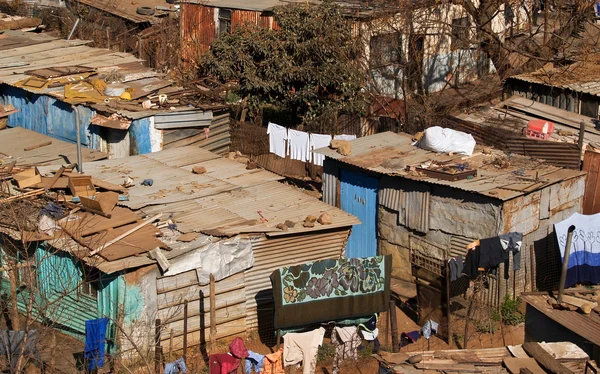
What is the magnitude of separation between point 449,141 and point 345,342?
5031 millimetres

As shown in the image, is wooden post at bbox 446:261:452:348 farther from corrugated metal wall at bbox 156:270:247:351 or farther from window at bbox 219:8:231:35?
window at bbox 219:8:231:35

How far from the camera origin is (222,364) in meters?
10.7

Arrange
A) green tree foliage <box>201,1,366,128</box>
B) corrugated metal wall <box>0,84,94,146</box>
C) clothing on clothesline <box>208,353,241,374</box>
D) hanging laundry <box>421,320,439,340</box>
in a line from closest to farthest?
clothing on clothesline <box>208,353,241,374</box> < hanging laundry <box>421,320,439,340</box> < corrugated metal wall <box>0,84,94,146</box> < green tree foliage <box>201,1,366,128</box>

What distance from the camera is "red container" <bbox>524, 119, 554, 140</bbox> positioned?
54.5 ft

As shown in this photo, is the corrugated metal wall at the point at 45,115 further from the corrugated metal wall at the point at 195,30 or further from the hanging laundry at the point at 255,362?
the hanging laundry at the point at 255,362

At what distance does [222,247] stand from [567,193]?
621 cm

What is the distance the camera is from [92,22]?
2703 centimetres

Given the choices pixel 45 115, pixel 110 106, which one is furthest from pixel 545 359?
pixel 45 115

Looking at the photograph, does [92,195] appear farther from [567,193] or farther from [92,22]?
[92,22]

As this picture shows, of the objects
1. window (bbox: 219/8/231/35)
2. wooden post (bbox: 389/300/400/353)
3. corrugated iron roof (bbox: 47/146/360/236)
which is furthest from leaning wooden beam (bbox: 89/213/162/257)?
window (bbox: 219/8/231/35)

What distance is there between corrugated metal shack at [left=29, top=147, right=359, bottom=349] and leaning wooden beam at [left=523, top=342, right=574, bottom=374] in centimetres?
434

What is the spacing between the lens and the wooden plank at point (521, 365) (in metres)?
8.65

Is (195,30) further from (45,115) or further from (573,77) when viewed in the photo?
(573,77)

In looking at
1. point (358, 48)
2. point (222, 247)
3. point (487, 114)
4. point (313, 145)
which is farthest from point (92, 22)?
point (222, 247)
